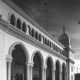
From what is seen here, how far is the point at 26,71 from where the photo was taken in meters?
24.4

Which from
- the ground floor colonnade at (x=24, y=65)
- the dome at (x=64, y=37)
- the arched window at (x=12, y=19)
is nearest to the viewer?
the arched window at (x=12, y=19)

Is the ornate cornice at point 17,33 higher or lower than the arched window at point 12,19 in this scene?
lower

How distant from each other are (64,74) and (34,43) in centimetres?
2301

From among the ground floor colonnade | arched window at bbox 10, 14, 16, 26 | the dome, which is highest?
the dome

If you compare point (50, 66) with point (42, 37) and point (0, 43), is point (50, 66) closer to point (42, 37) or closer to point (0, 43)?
point (42, 37)

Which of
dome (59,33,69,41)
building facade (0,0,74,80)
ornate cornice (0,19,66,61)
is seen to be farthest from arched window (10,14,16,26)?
dome (59,33,69,41)

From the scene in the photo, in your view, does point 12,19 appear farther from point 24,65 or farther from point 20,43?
point 24,65

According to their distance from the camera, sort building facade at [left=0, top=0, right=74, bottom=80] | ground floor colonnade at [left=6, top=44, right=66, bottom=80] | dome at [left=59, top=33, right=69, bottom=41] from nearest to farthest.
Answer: building facade at [left=0, top=0, right=74, bottom=80] < ground floor colonnade at [left=6, top=44, right=66, bottom=80] < dome at [left=59, top=33, right=69, bottom=41]

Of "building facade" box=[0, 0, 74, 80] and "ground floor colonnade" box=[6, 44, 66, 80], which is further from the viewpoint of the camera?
"ground floor colonnade" box=[6, 44, 66, 80]

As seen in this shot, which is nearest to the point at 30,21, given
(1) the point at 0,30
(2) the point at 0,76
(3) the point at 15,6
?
(3) the point at 15,6

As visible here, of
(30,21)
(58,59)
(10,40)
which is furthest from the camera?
(58,59)

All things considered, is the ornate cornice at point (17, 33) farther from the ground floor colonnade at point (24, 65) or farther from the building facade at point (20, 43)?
the ground floor colonnade at point (24, 65)

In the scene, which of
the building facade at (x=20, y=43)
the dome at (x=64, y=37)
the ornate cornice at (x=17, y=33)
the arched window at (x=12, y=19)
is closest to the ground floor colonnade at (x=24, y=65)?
the building facade at (x=20, y=43)

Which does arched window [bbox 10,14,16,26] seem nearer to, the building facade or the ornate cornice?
the building facade
